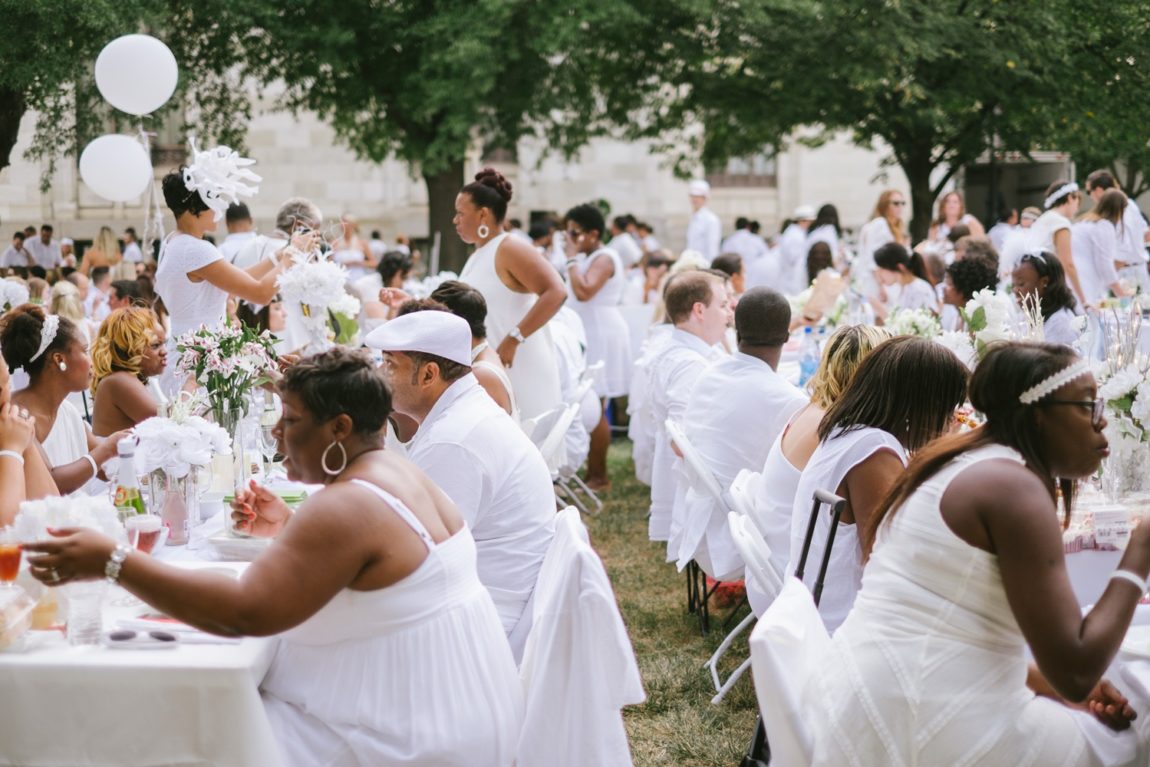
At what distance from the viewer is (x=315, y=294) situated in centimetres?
557

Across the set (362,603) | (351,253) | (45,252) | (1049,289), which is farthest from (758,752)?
(45,252)

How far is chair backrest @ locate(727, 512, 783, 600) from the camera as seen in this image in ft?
12.5

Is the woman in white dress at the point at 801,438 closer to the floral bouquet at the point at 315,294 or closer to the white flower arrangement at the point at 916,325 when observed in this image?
the white flower arrangement at the point at 916,325

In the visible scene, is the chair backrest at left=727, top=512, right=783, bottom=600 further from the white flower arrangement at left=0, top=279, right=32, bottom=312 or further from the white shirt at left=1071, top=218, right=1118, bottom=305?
the white shirt at left=1071, top=218, right=1118, bottom=305

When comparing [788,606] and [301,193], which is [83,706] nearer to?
[788,606]

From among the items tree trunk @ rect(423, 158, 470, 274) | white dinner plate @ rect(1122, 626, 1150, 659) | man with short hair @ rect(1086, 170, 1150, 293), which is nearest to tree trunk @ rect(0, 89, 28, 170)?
tree trunk @ rect(423, 158, 470, 274)

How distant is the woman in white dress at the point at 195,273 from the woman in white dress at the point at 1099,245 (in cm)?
702

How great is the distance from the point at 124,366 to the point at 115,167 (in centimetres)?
313

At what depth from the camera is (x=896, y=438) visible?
3525mm

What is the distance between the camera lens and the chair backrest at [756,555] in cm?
380

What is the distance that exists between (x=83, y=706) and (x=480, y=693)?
0.84m

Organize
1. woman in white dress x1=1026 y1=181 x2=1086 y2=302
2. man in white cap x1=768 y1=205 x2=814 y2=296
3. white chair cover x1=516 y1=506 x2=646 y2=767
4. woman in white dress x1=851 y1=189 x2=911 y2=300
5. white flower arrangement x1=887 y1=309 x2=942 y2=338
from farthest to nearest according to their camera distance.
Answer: man in white cap x1=768 y1=205 x2=814 y2=296 → woman in white dress x1=851 y1=189 x2=911 y2=300 → woman in white dress x1=1026 y1=181 x2=1086 y2=302 → white flower arrangement x1=887 y1=309 x2=942 y2=338 → white chair cover x1=516 y1=506 x2=646 y2=767

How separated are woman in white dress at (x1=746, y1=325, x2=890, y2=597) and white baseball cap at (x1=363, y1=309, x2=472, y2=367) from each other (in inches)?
47.0

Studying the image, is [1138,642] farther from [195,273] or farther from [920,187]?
[920,187]
